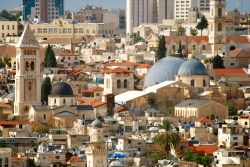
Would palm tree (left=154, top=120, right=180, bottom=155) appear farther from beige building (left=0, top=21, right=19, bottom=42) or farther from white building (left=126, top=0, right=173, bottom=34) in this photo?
white building (left=126, top=0, right=173, bottom=34)

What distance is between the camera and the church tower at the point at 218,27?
102938 millimetres

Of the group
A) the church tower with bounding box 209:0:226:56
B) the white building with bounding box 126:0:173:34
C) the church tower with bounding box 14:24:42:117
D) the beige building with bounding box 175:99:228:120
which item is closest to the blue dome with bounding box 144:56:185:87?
the church tower with bounding box 14:24:42:117

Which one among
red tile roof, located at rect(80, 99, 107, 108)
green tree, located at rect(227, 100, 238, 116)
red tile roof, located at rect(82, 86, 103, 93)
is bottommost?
green tree, located at rect(227, 100, 238, 116)

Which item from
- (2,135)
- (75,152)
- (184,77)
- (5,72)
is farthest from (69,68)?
(75,152)

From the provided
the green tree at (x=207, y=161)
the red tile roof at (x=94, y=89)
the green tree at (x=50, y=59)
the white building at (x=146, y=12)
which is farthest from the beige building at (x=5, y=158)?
the white building at (x=146, y=12)

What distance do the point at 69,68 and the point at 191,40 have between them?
8.70m

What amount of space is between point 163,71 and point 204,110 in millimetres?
10818

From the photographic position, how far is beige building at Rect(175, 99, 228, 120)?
265 feet

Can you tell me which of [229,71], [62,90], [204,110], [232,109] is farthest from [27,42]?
[229,71]

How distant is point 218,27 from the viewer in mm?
103375

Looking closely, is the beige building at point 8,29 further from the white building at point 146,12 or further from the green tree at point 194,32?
the white building at point 146,12

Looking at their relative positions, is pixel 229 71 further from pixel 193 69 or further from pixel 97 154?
pixel 97 154

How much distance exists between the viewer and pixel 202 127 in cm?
7350

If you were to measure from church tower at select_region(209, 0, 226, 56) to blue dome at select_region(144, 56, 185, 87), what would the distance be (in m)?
10.3
